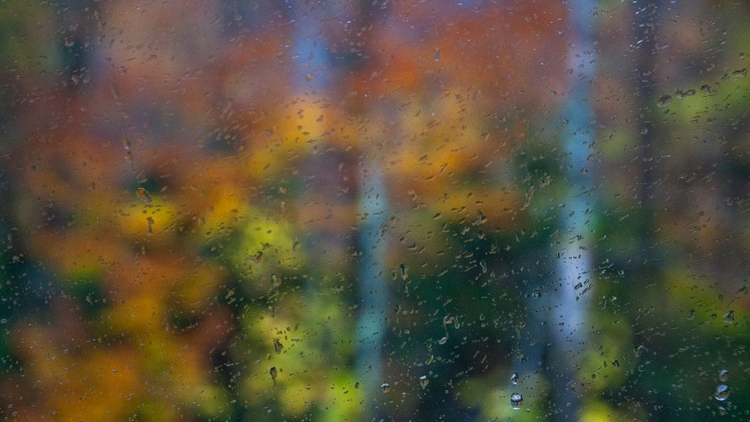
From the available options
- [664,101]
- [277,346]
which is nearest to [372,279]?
[277,346]

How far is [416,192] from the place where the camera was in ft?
3.08

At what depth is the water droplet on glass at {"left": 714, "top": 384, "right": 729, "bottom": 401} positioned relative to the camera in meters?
1.03

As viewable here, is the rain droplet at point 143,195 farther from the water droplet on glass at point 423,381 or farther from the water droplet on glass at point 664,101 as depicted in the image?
the water droplet on glass at point 664,101

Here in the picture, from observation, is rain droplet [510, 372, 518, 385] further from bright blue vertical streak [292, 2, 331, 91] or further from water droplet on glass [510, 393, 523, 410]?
bright blue vertical streak [292, 2, 331, 91]

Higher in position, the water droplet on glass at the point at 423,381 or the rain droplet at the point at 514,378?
the water droplet on glass at the point at 423,381

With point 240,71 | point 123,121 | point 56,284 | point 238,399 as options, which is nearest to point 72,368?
point 56,284

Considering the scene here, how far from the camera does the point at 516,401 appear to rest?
102cm

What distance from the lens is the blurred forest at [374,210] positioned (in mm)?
861

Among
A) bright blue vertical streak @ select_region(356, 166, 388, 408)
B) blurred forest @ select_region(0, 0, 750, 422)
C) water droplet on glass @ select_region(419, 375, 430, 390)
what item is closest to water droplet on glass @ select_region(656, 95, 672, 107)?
blurred forest @ select_region(0, 0, 750, 422)

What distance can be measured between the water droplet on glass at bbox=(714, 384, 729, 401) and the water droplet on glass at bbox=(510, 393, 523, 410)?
0.99 ft

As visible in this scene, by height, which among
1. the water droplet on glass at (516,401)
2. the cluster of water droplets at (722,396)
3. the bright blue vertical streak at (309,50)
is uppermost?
the bright blue vertical streak at (309,50)

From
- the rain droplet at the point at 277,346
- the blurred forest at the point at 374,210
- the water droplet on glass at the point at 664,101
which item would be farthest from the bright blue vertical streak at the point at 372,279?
the water droplet on glass at the point at 664,101

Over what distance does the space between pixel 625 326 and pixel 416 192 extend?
387 mm

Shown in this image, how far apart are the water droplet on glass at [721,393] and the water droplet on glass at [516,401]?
30 centimetres
